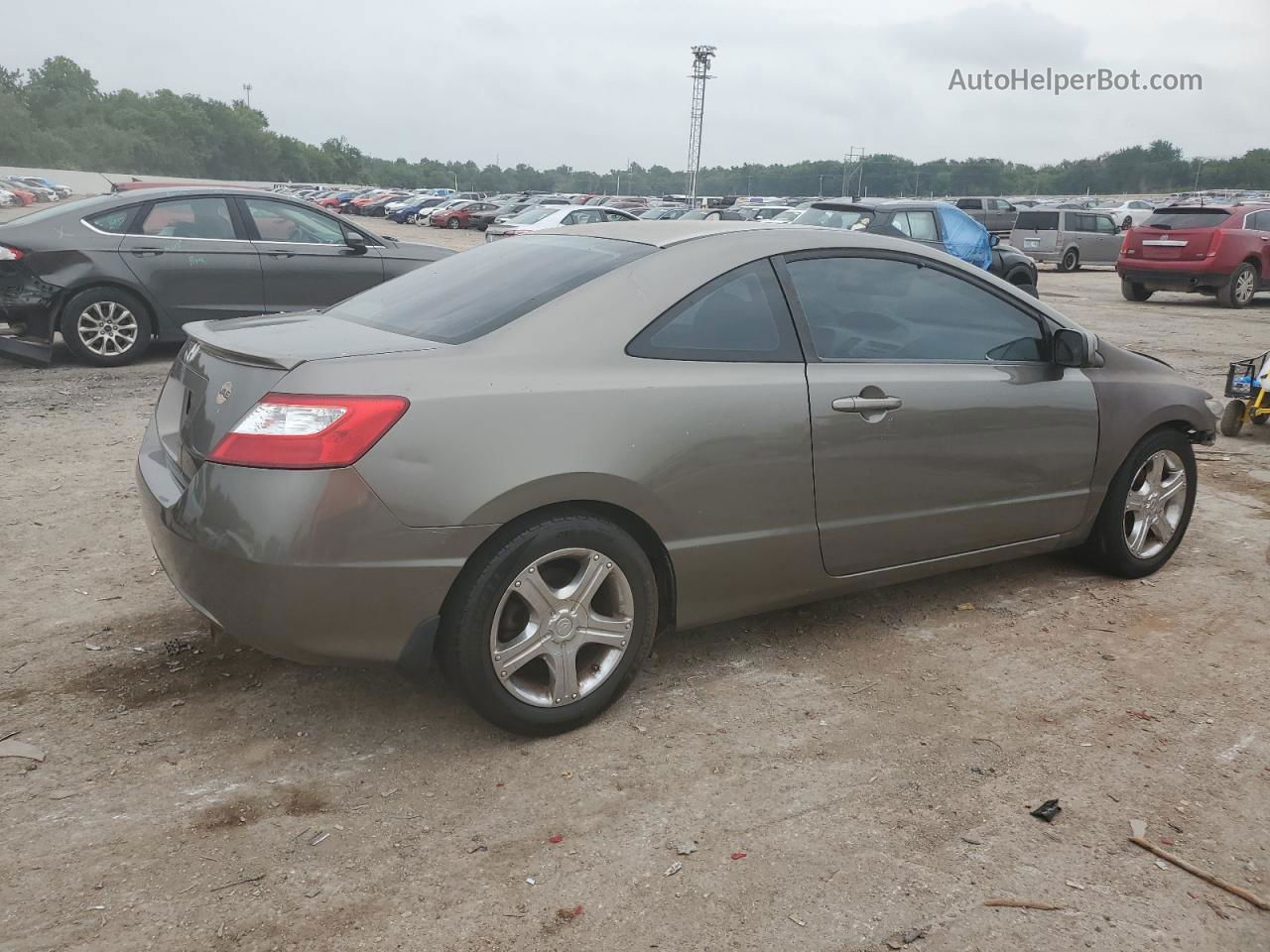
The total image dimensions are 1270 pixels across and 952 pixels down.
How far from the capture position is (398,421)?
2.90m

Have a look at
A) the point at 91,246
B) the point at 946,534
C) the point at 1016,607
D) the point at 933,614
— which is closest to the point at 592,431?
the point at 946,534

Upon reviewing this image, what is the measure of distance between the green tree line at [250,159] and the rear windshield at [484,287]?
9466cm

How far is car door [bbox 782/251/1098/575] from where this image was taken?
3.71 m

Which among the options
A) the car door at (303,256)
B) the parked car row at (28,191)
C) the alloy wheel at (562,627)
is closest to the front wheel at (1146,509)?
the alloy wheel at (562,627)

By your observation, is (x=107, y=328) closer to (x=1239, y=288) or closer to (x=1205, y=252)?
(x=1205, y=252)

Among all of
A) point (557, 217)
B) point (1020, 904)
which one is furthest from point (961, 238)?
point (1020, 904)

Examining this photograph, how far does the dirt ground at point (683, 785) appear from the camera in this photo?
2492 mm

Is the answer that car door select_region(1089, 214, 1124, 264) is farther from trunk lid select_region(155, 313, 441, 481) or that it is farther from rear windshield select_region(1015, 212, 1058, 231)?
trunk lid select_region(155, 313, 441, 481)

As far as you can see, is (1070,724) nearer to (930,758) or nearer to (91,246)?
(930,758)

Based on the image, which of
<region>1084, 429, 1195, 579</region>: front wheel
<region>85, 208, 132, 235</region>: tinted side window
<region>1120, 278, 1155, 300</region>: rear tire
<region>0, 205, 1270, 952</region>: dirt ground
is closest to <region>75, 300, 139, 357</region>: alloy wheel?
<region>85, 208, 132, 235</region>: tinted side window

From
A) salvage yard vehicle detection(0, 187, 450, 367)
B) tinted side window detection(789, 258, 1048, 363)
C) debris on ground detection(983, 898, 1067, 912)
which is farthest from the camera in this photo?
salvage yard vehicle detection(0, 187, 450, 367)

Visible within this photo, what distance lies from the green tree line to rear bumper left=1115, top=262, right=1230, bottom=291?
259 ft

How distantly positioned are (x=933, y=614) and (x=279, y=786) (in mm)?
2546

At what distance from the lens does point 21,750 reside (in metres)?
3.13
